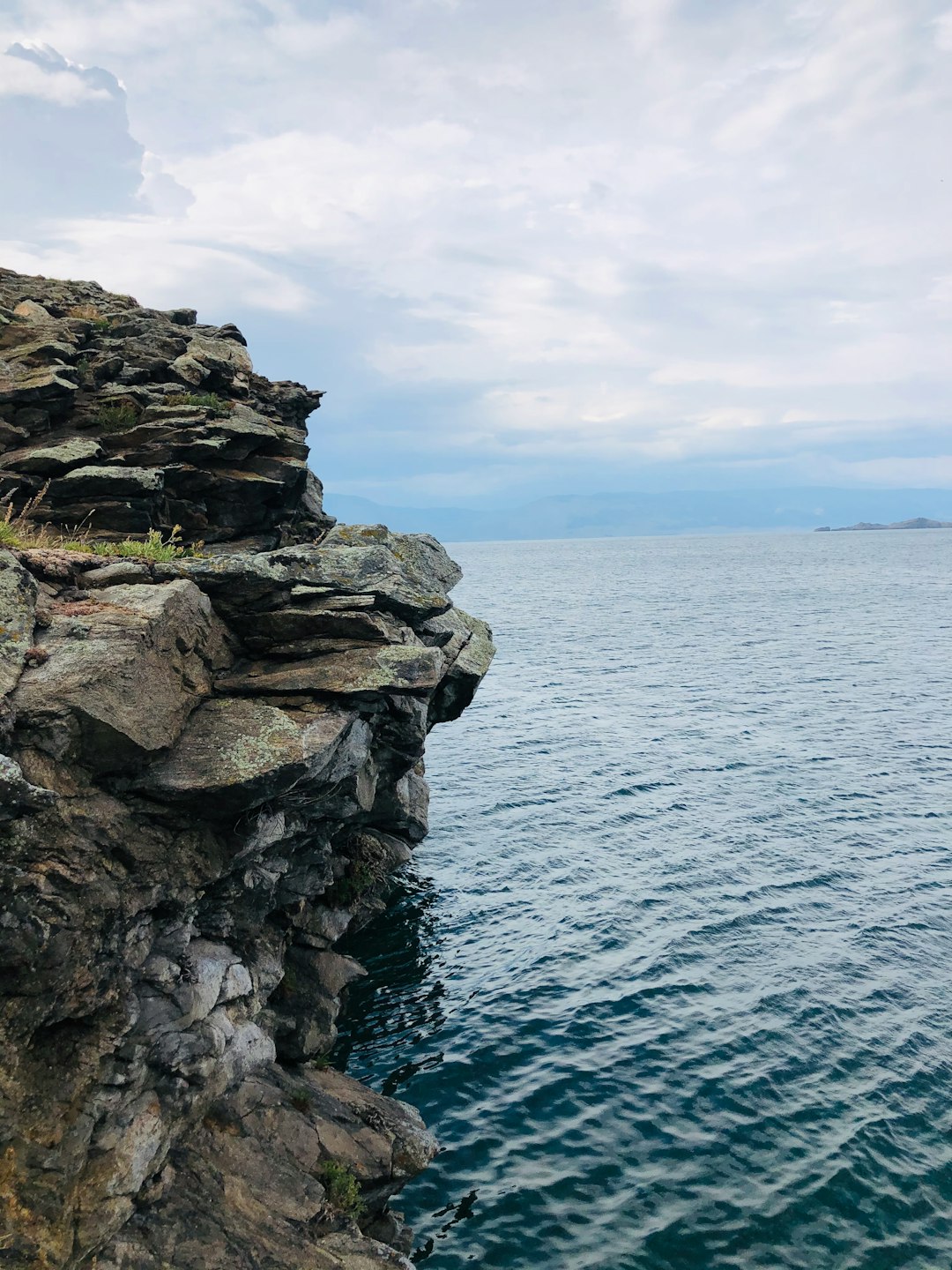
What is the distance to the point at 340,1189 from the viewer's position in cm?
1694

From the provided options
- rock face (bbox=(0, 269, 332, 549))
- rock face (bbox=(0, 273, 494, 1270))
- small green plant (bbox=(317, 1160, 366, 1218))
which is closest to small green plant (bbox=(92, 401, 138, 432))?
rock face (bbox=(0, 269, 332, 549))

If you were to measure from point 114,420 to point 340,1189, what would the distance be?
86.3 feet

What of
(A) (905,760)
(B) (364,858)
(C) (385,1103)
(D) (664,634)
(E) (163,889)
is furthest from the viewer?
(D) (664,634)

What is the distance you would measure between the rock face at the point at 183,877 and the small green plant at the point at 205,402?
4.13 meters

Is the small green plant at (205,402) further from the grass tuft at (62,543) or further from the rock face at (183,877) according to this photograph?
the grass tuft at (62,543)

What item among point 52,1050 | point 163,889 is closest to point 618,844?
point 163,889

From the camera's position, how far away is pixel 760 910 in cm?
3291

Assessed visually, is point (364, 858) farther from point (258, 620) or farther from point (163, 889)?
point (163, 889)

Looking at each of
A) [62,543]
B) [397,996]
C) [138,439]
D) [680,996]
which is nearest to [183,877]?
[62,543]

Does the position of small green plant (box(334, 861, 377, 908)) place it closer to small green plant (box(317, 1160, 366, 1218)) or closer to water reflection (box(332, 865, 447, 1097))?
water reflection (box(332, 865, 447, 1097))

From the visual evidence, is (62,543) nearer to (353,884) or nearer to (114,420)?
(114,420)

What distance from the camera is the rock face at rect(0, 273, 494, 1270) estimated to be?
529 inches

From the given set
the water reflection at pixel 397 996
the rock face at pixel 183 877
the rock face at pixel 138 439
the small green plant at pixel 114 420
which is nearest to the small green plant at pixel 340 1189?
the rock face at pixel 183 877

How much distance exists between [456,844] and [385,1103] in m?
20.8
